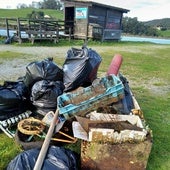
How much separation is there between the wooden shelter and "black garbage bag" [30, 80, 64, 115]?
12754mm

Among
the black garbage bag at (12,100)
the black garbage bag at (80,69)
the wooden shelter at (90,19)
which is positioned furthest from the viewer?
the wooden shelter at (90,19)

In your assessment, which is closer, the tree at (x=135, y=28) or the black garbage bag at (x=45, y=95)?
the black garbage bag at (x=45, y=95)

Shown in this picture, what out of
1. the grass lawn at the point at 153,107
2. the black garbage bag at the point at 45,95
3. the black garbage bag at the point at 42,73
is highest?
the black garbage bag at the point at 42,73

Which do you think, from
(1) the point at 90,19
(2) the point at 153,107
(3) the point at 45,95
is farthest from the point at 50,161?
(1) the point at 90,19

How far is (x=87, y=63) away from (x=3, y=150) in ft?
4.92

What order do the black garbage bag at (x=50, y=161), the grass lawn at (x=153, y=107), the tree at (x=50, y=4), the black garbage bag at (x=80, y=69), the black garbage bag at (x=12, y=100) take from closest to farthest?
the black garbage bag at (x=50, y=161), the grass lawn at (x=153, y=107), the black garbage bag at (x=12, y=100), the black garbage bag at (x=80, y=69), the tree at (x=50, y=4)

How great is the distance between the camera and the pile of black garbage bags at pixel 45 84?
3.16 meters

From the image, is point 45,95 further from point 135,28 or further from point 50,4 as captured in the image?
point 50,4

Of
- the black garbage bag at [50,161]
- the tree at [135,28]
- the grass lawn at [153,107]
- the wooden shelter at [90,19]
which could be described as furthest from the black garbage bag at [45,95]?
the tree at [135,28]

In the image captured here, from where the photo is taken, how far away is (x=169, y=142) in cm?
320

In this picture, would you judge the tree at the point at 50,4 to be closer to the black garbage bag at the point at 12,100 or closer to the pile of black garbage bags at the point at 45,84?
the pile of black garbage bags at the point at 45,84

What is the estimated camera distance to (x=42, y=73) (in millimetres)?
3400

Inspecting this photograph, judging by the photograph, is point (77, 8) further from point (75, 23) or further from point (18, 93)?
point (18, 93)

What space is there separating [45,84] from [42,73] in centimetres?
25
